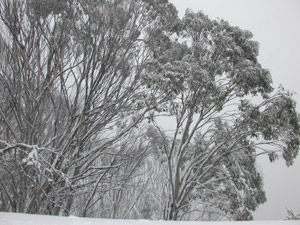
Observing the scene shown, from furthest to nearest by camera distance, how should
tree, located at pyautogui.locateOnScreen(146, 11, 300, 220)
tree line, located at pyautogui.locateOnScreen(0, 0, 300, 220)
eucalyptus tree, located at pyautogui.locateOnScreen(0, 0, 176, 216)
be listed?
tree, located at pyautogui.locateOnScreen(146, 11, 300, 220), tree line, located at pyautogui.locateOnScreen(0, 0, 300, 220), eucalyptus tree, located at pyautogui.locateOnScreen(0, 0, 176, 216)

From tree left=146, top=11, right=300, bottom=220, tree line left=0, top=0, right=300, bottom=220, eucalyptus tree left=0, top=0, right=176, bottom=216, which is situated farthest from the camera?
tree left=146, top=11, right=300, bottom=220

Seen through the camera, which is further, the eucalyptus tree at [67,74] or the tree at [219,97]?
the tree at [219,97]

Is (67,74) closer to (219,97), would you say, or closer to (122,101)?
(122,101)

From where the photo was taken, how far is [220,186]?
1013 centimetres

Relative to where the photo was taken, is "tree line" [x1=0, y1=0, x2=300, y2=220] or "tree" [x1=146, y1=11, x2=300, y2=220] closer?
"tree line" [x1=0, y1=0, x2=300, y2=220]

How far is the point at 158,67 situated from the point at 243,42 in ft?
10.4

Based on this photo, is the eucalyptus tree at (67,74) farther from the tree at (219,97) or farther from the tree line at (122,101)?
the tree at (219,97)

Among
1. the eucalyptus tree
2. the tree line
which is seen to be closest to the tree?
the tree line

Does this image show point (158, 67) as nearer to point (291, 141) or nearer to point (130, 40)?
point (130, 40)

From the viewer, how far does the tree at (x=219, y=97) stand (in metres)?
7.46

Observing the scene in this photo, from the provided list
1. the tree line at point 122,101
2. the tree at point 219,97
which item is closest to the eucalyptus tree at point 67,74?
the tree line at point 122,101

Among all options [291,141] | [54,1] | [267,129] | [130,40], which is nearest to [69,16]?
[54,1]

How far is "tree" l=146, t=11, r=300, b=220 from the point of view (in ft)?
24.5

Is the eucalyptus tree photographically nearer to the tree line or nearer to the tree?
the tree line
